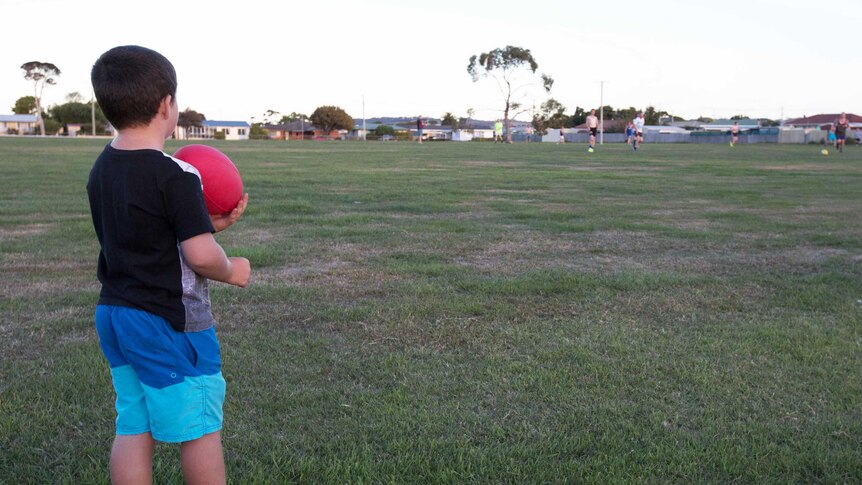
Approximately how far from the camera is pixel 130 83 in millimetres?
2238

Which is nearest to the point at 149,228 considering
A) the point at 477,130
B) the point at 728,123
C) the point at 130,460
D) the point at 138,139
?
the point at 138,139

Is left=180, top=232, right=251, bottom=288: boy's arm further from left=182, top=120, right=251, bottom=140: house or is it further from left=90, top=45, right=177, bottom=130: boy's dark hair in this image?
left=182, top=120, right=251, bottom=140: house

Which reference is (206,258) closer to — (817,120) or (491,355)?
(491,355)

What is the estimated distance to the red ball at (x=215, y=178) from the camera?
8.28ft

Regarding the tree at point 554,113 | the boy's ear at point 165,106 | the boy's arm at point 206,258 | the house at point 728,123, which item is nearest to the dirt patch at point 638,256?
the boy's arm at point 206,258

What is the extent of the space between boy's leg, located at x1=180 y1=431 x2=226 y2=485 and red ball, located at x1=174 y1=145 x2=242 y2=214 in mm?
726

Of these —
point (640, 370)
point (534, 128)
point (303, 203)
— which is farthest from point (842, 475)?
point (534, 128)

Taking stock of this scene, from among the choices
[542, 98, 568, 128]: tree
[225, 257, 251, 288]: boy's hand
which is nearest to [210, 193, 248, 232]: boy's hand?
[225, 257, 251, 288]: boy's hand

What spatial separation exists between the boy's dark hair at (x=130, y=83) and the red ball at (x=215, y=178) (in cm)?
26

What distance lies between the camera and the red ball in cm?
252

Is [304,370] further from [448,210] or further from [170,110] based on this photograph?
[448,210]

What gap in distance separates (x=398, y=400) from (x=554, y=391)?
30.1 inches

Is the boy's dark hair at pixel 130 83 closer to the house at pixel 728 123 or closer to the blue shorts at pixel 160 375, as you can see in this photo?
the blue shorts at pixel 160 375

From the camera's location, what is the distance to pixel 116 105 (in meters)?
2.25
